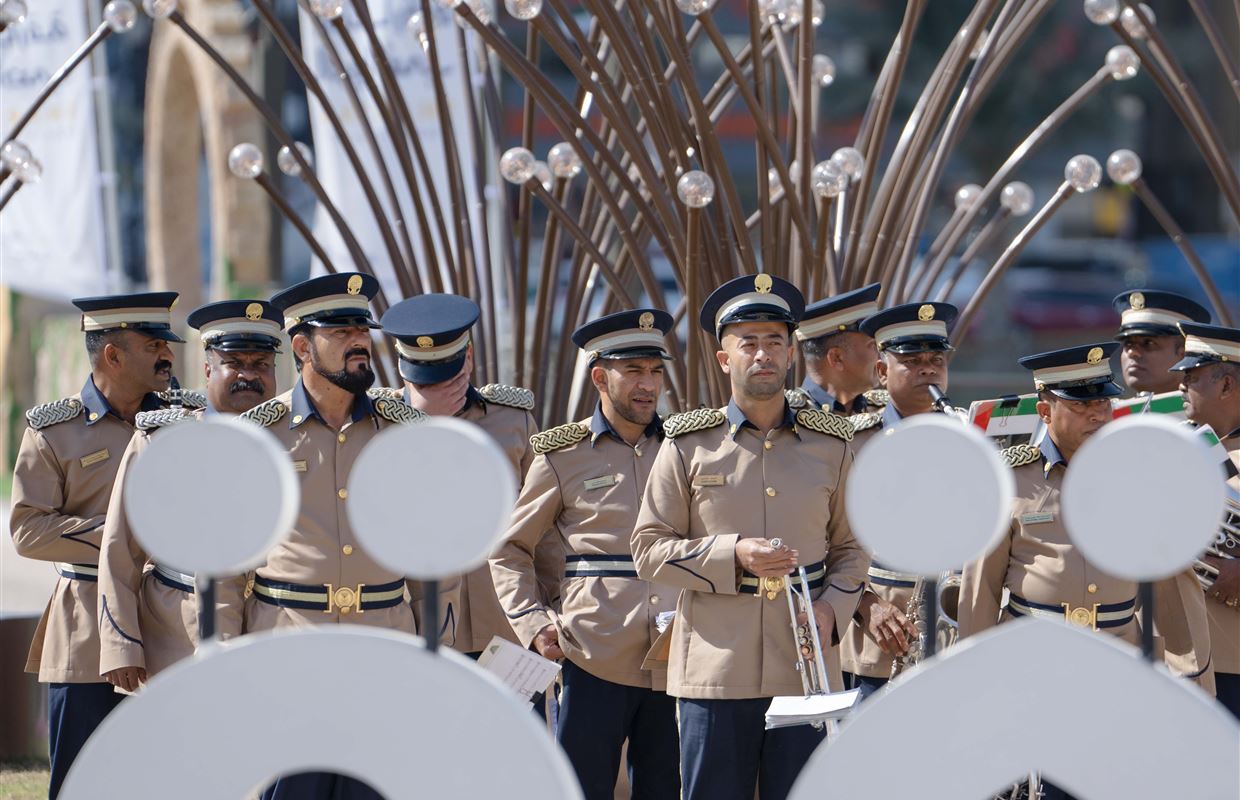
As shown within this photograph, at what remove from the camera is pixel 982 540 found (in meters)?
2.56

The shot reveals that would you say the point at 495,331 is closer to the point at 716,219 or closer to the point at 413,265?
the point at 413,265

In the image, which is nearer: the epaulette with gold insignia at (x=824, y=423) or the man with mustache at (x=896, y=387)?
the epaulette with gold insignia at (x=824, y=423)

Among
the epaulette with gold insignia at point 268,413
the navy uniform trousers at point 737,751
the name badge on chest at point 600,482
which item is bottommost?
the navy uniform trousers at point 737,751

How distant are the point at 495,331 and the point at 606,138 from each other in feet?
2.81

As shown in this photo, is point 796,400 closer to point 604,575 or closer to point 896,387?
point 604,575

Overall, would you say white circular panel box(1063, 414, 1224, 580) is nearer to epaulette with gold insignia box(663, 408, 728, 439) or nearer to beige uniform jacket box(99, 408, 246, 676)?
epaulette with gold insignia box(663, 408, 728, 439)

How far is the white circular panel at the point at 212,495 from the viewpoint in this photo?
2.53 metres

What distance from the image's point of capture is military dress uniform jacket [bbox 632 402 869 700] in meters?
4.16

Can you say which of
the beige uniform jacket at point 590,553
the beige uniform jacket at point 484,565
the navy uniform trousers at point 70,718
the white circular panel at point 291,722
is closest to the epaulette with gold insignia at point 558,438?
the beige uniform jacket at point 590,553

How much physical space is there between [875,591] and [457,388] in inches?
54.6

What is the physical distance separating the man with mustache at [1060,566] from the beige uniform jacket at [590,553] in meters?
0.91

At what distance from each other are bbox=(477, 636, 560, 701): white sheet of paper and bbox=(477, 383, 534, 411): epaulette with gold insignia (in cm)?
112

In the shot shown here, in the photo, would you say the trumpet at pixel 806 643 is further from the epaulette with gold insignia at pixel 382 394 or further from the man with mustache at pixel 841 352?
the man with mustache at pixel 841 352

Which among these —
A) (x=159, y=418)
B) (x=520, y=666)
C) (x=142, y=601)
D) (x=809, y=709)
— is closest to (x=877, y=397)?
Answer: (x=520, y=666)
